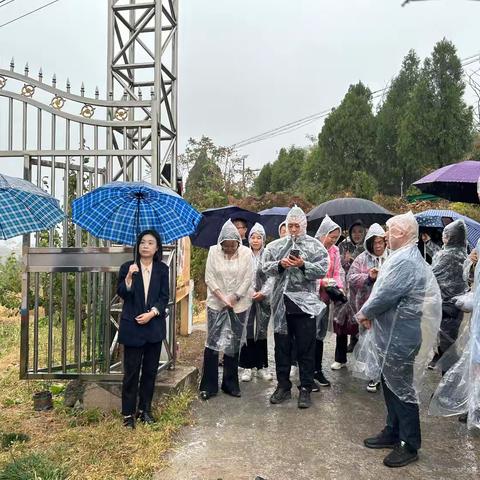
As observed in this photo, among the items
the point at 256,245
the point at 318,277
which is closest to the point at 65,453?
the point at 318,277

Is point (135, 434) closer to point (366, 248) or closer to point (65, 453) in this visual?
point (65, 453)

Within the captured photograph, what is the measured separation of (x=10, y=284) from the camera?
29.6ft

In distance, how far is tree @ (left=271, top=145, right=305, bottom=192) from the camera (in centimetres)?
2461

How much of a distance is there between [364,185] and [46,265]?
13804 mm

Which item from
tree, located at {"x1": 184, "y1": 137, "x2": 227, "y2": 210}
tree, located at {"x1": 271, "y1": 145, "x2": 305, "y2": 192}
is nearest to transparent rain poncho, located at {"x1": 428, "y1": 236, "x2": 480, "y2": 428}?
tree, located at {"x1": 184, "y1": 137, "x2": 227, "y2": 210}

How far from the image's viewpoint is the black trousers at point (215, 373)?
13.9 feet

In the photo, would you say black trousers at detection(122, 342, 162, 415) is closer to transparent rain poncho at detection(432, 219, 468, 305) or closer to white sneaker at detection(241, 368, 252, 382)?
white sneaker at detection(241, 368, 252, 382)

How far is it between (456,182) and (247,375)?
290cm

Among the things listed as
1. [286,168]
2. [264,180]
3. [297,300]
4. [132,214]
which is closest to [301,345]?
[297,300]

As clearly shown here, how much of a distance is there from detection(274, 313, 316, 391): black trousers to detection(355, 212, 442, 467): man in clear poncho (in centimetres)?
92

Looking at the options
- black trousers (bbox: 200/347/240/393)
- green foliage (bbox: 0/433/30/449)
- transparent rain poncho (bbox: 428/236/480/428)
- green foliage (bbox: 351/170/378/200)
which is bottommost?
green foliage (bbox: 0/433/30/449)

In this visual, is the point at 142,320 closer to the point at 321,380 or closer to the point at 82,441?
the point at 82,441

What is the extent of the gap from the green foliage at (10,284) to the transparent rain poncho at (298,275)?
5.96 meters

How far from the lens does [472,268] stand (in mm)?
4363
